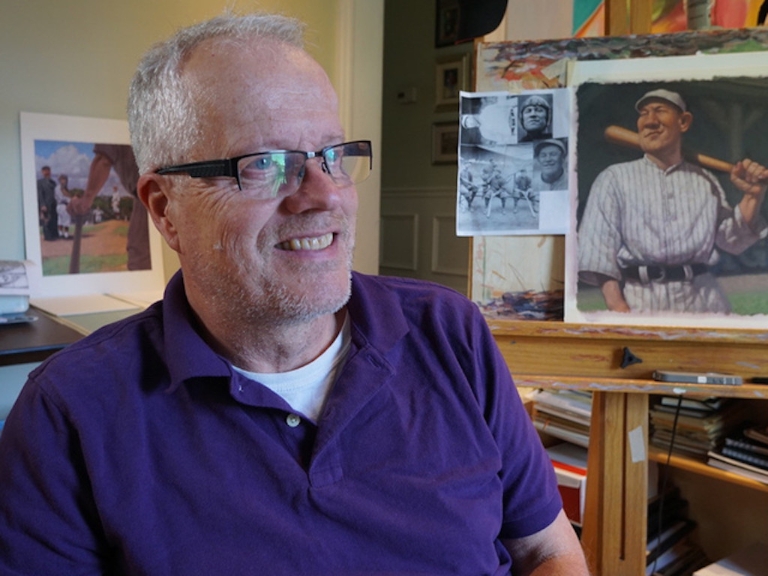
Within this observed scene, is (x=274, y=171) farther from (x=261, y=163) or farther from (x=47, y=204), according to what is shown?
(x=47, y=204)

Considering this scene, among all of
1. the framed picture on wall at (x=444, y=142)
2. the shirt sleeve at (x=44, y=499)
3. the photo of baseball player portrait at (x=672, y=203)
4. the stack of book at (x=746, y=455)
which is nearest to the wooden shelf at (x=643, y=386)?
the photo of baseball player portrait at (x=672, y=203)

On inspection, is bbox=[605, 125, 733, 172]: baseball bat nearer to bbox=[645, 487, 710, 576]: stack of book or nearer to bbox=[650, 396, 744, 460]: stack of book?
bbox=[650, 396, 744, 460]: stack of book

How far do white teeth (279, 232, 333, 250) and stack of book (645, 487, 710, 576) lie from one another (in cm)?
126

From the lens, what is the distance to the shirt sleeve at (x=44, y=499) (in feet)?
2.49

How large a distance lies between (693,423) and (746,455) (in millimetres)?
130

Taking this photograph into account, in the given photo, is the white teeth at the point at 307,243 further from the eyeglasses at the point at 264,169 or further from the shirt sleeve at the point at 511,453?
the shirt sleeve at the point at 511,453

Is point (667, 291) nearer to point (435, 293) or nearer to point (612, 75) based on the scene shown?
point (612, 75)

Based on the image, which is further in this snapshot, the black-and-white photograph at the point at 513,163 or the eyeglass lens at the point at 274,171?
the black-and-white photograph at the point at 513,163

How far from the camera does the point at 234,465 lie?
811 millimetres

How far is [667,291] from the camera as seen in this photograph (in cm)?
134

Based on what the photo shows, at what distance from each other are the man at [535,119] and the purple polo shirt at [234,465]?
0.65 meters

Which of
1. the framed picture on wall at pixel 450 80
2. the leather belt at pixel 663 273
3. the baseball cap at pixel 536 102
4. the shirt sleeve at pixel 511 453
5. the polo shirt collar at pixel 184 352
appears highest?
the framed picture on wall at pixel 450 80

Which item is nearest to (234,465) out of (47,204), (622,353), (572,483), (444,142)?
(622,353)

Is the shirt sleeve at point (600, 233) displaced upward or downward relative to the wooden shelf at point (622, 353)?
upward
